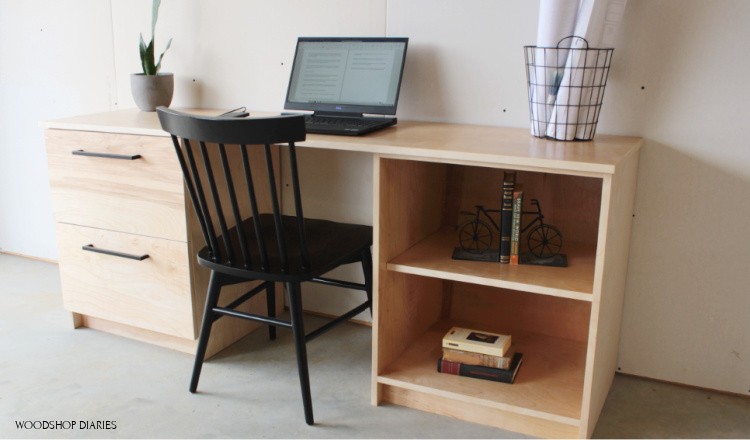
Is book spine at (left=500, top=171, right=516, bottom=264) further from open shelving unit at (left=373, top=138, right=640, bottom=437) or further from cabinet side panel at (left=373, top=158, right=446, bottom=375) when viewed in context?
cabinet side panel at (left=373, top=158, right=446, bottom=375)

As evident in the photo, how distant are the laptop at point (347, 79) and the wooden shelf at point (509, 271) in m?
0.39

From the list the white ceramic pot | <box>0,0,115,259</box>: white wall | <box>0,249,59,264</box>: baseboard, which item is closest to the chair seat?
the white ceramic pot

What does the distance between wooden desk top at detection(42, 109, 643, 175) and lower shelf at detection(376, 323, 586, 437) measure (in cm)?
56

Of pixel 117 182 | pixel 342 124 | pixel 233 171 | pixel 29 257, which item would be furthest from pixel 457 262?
pixel 29 257

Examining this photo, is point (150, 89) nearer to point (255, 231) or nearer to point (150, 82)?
point (150, 82)

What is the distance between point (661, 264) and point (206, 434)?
1.25 m

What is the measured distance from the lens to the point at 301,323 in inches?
66.0

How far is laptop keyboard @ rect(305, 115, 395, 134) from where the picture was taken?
1729mm

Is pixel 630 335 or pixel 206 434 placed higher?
pixel 630 335

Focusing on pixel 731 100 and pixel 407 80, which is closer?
pixel 731 100

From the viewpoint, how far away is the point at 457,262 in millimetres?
1688

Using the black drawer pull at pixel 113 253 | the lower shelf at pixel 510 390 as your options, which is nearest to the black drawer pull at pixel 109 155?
the black drawer pull at pixel 113 253

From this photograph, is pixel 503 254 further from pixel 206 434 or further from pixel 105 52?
pixel 105 52

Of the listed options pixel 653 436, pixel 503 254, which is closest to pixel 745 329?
pixel 653 436
